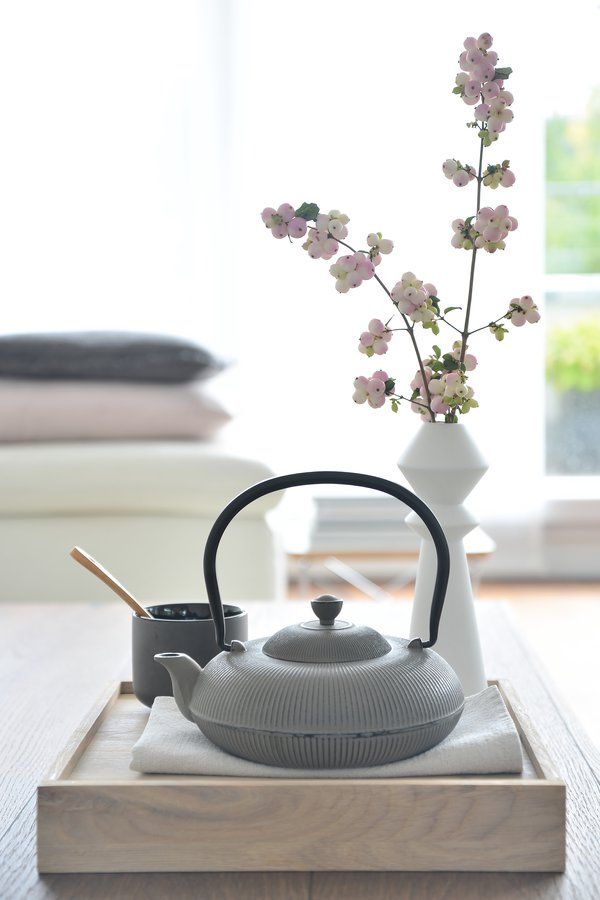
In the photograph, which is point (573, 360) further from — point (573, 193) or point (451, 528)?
point (451, 528)

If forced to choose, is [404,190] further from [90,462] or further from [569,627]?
[90,462]

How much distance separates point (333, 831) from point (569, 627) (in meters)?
2.66

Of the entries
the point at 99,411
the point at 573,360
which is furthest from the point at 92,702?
the point at 573,360

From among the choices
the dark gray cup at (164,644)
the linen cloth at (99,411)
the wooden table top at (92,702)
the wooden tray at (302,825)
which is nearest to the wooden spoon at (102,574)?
the dark gray cup at (164,644)

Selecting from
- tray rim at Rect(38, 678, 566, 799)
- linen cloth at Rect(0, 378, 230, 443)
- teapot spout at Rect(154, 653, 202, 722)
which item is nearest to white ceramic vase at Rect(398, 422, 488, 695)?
tray rim at Rect(38, 678, 566, 799)

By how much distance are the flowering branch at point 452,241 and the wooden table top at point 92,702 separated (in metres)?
0.30

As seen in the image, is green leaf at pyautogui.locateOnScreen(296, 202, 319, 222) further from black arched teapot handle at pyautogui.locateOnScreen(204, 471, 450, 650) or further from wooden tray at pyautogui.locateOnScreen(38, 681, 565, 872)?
wooden tray at pyautogui.locateOnScreen(38, 681, 565, 872)

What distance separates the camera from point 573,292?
392cm

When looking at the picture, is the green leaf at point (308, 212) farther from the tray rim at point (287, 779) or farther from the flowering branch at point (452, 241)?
the tray rim at point (287, 779)

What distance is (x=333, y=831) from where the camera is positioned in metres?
0.60

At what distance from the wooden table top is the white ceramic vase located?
0.10 meters

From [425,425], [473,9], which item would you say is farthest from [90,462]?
[473,9]

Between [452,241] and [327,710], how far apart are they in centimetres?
39

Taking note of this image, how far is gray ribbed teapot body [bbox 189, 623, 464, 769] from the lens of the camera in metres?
0.59
